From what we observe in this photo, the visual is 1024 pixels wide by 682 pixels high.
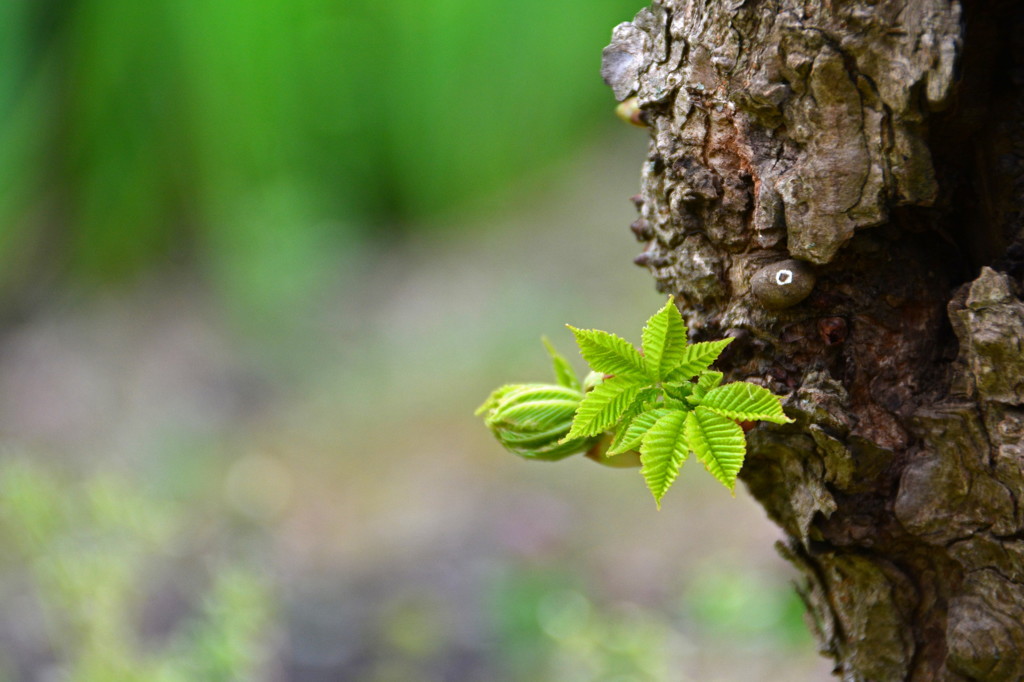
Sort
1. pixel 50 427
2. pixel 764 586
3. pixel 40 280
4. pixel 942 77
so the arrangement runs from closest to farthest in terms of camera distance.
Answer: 1. pixel 942 77
2. pixel 764 586
3. pixel 50 427
4. pixel 40 280

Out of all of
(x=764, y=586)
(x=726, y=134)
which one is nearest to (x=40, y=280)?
(x=764, y=586)

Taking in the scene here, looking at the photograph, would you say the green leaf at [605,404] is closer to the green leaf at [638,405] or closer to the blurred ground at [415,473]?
the green leaf at [638,405]

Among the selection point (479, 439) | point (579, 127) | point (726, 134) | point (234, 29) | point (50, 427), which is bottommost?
point (726, 134)

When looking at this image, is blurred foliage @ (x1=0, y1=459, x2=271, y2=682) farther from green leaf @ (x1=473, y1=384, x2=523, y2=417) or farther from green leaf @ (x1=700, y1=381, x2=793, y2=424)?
green leaf @ (x1=700, y1=381, x2=793, y2=424)

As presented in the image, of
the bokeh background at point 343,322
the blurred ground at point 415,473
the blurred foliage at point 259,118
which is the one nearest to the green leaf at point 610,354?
the blurred ground at point 415,473

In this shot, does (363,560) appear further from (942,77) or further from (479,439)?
(942,77)
